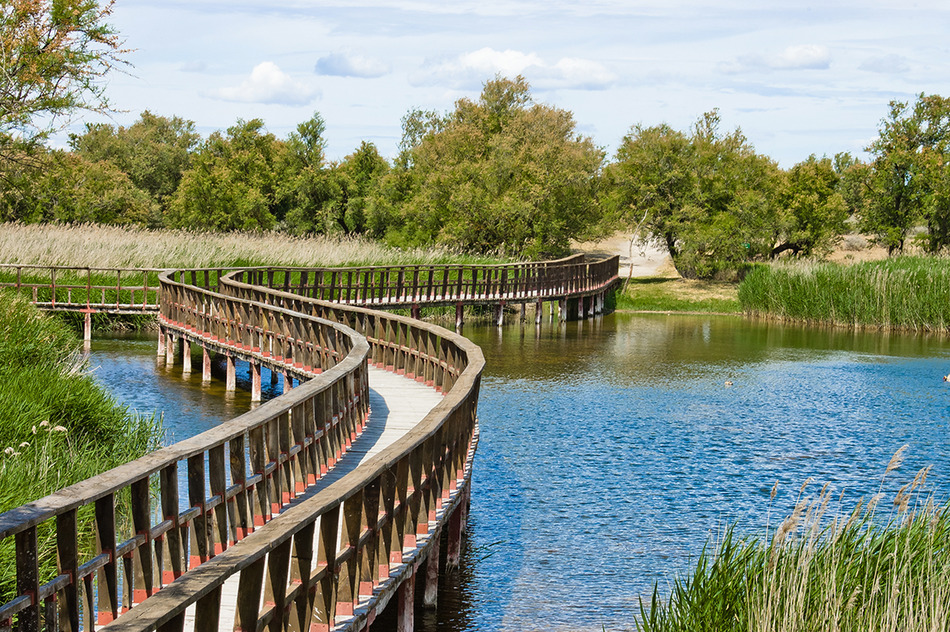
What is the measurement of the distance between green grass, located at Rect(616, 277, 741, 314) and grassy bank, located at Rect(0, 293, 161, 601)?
3562 cm

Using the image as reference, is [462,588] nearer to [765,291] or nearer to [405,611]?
[405,611]

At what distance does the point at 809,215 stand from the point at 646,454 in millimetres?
43174

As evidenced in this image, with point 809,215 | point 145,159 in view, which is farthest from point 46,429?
point 145,159

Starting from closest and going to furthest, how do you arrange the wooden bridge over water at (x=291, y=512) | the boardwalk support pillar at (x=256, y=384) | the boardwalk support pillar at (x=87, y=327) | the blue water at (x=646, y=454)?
the wooden bridge over water at (x=291, y=512) < the blue water at (x=646, y=454) < the boardwalk support pillar at (x=256, y=384) < the boardwalk support pillar at (x=87, y=327)

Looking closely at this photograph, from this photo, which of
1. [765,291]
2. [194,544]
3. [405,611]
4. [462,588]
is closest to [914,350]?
[765,291]

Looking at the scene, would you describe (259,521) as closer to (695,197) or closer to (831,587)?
(831,587)

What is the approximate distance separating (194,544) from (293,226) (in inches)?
2093

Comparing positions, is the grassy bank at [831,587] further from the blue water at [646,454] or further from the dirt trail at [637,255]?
the dirt trail at [637,255]

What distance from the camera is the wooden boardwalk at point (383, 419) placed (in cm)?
1027

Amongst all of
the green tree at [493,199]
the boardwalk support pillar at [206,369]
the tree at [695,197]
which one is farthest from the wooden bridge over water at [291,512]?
the tree at [695,197]

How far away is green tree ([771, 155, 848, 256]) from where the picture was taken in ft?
188

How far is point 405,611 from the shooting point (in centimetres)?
942

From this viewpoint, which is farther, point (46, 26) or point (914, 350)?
point (914, 350)

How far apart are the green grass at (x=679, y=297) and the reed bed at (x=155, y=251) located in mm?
13435
